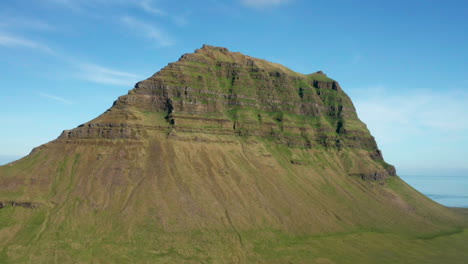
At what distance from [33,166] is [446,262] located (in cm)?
13525

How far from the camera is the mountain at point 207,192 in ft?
332

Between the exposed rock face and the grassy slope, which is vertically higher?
the exposed rock face

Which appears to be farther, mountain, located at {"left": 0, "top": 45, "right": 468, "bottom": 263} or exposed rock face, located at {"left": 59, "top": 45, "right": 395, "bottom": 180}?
exposed rock face, located at {"left": 59, "top": 45, "right": 395, "bottom": 180}

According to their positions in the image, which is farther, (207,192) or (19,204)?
(207,192)

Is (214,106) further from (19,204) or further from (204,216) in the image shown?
(19,204)

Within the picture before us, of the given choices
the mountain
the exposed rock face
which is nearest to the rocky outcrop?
the mountain

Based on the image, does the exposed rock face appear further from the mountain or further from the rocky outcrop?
the rocky outcrop

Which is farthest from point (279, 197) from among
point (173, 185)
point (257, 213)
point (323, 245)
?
point (173, 185)

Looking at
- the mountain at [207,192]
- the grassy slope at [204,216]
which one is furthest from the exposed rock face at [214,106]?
the grassy slope at [204,216]

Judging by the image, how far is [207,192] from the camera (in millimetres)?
125500

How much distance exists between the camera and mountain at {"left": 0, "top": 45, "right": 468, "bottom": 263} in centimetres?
10131

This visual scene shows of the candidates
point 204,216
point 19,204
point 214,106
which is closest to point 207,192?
point 204,216

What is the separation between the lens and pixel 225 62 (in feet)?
634

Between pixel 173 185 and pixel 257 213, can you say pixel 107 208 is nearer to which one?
pixel 173 185
